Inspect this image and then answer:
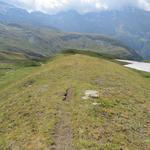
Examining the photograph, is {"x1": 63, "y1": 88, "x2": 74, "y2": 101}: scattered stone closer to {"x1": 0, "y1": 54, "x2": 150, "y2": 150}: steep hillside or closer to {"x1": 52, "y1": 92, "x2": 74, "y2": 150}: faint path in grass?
{"x1": 0, "y1": 54, "x2": 150, "y2": 150}: steep hillside

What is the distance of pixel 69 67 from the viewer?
72125 mm

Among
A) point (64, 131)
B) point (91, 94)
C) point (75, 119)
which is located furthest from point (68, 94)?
point (64, 131)

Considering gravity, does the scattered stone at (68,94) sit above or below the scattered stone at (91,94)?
below

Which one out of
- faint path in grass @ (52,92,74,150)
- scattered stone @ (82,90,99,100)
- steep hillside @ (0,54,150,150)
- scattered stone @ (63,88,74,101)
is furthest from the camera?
scattered stone @ (82,90,99,100)

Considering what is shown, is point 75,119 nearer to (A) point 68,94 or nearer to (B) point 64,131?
(B) point 64,131

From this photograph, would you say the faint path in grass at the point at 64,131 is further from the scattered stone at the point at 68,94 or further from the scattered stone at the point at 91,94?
the scattered stone at the point at 91,94

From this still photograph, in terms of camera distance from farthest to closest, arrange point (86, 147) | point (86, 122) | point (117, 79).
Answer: point (117, 79) → point (86, 122) → point (86, 147)

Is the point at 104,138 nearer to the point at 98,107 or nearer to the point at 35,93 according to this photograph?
the point at 98,107

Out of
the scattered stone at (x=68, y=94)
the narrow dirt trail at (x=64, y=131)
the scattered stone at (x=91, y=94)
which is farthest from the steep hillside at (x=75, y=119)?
the scattered stone at (x=91, y=94)

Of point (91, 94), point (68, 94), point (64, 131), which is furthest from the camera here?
point (68, 94)

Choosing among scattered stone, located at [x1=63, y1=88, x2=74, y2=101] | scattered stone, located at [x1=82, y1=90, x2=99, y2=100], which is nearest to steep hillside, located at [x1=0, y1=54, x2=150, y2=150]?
scattered stone, located at [x1=63, y1=88, x2=74, y2=101]

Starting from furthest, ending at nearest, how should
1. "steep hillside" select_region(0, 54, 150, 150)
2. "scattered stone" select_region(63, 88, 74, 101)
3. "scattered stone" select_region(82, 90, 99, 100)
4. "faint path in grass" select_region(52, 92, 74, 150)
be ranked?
"scattered stone" select_region(82, 90, 99, 100) → "scattered stone" select_region(63, 88, 74, 101) → "steep hillside" select_region(0, 54, 150, 150) → "faint path in grass" select_region(52, 92, 74, 150)

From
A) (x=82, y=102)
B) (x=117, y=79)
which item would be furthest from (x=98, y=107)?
(x=117, y=79)

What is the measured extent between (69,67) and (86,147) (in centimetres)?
4726
